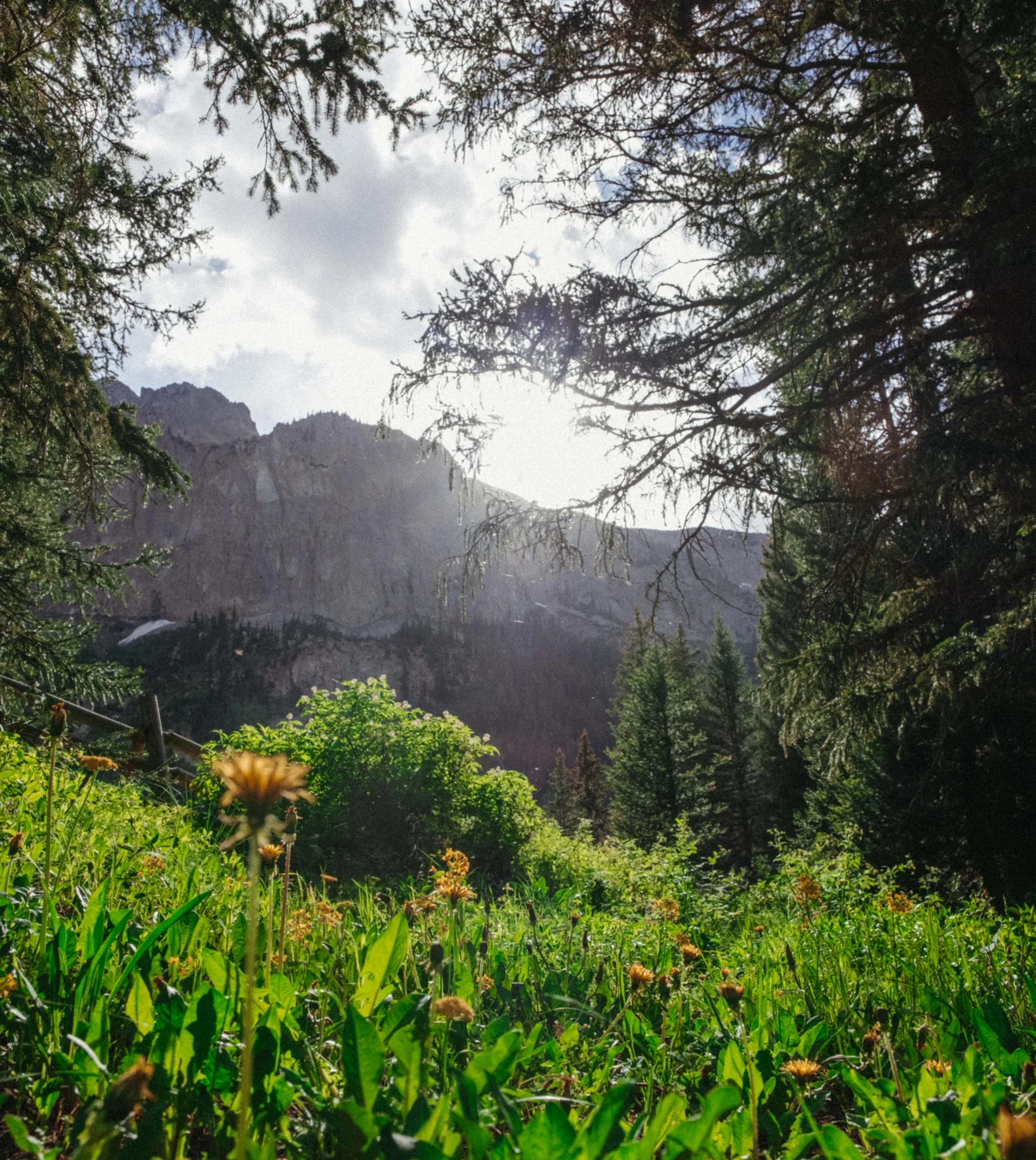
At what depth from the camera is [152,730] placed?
22.3ft

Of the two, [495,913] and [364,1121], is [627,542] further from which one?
[364,1121]

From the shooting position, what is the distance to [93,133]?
4.41m

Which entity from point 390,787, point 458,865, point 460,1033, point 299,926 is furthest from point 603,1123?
point 390,787

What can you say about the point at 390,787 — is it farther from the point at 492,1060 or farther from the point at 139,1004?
the point at 492,1060

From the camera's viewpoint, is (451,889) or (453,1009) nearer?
(453,1009)

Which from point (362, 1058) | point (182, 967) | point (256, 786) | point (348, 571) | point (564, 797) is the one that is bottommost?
point (564, 797)

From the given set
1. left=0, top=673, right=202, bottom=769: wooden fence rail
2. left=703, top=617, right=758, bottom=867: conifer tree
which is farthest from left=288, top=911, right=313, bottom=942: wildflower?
left=703, top=617, right=758, bottom=867: conifer tree

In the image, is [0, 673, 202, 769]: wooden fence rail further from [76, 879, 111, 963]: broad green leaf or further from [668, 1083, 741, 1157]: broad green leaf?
[668, 1083, 741, 1157]: broad green leaf

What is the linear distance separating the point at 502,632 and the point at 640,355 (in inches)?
4414

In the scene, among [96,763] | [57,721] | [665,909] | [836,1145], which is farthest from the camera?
[665,909]

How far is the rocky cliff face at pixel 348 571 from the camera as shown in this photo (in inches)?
4085

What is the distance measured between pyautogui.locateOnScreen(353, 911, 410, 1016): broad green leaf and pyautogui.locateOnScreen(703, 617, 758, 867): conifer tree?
75.4 ft

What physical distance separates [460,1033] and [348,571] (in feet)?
396

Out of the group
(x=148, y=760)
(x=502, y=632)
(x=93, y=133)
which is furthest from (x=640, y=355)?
(x=502, y=632)
